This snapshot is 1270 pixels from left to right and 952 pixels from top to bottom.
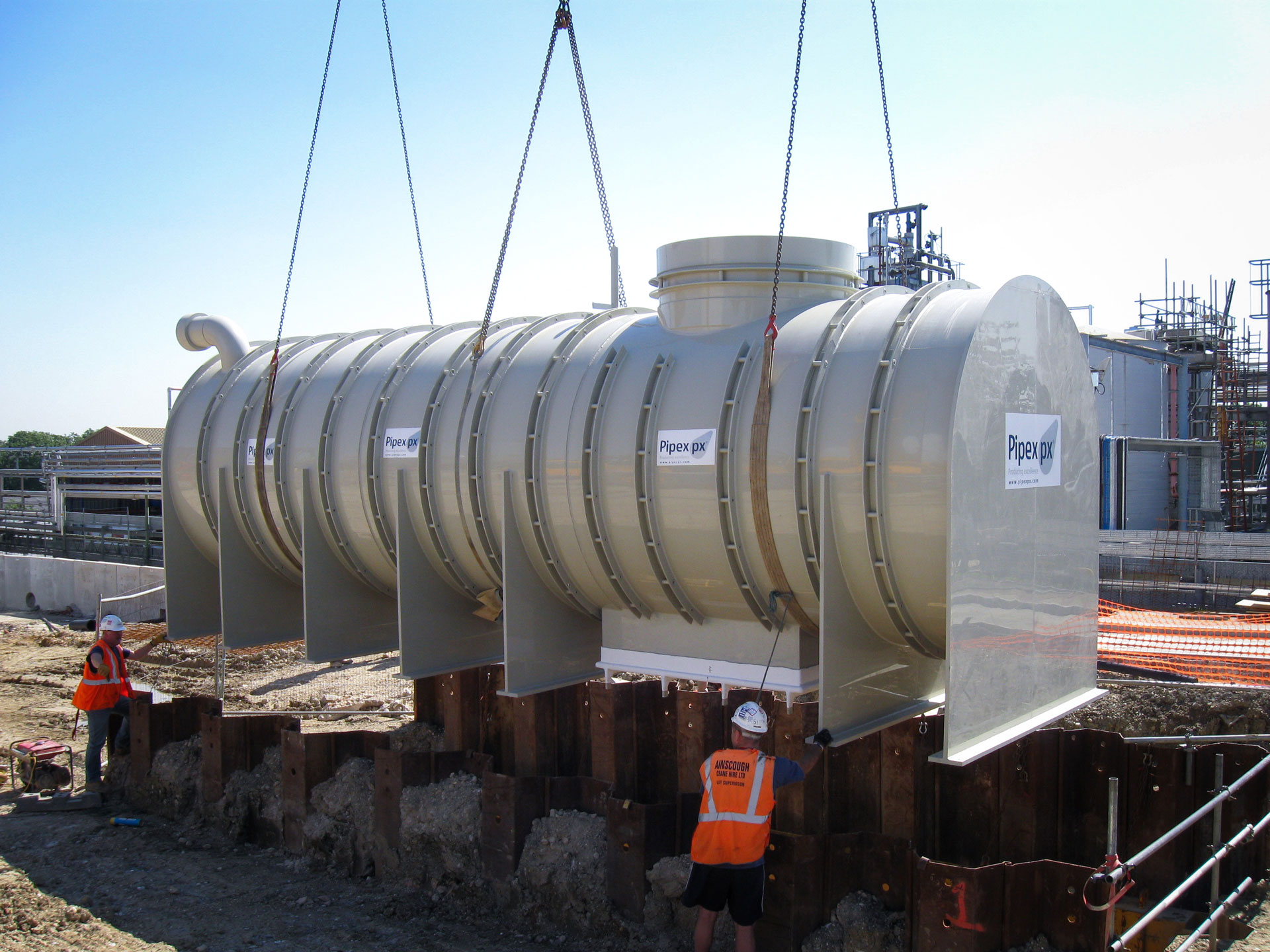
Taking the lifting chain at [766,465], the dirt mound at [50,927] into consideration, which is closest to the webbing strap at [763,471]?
the lifting chain at [766,465]

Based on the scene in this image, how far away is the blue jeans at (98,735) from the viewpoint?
37.6 ft

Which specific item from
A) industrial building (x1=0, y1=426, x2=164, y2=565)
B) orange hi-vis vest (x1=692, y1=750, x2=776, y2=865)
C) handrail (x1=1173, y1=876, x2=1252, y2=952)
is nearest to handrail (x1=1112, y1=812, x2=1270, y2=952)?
handrail (x1=1173, y1=876, x2=1252, y2=952)

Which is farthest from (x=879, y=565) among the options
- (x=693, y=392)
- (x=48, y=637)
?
(x=48, y=637)

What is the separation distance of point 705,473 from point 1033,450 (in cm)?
200

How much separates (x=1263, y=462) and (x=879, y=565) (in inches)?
1496

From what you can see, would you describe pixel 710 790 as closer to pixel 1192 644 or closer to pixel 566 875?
pixel 566 875

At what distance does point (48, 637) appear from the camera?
20391 millimetres

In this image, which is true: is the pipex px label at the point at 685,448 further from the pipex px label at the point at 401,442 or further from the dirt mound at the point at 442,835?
the dirt mound at the point at 442,835

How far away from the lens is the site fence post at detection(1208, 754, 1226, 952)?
23.1 ft

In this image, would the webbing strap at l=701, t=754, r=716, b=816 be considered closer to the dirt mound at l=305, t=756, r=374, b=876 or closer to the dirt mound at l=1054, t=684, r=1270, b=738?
the dirt mound at l=305, t=756, r=374, b=876

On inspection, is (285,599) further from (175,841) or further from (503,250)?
(503,250)

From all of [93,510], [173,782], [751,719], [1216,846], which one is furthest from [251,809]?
[93,510]

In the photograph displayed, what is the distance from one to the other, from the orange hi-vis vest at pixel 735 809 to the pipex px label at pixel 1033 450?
7.75 feet

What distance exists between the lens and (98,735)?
453 inches
